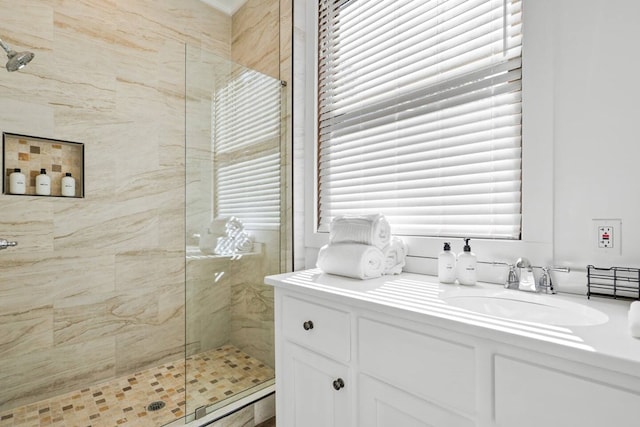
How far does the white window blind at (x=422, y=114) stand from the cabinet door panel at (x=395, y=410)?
2.23ft

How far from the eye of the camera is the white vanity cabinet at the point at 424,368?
0.63 m

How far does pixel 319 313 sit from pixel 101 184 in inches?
66.5

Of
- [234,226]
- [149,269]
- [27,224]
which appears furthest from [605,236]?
[27,224]

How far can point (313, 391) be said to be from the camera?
1.19m

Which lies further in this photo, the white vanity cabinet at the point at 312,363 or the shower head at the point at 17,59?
the shower head at the point at 17,59

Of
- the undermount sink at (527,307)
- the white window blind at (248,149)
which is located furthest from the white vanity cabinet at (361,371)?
the white window blind at (248,149)

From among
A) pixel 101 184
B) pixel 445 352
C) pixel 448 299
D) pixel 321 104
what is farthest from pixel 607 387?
pixel 101 184

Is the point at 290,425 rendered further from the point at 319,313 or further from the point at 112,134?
the point at 112,134

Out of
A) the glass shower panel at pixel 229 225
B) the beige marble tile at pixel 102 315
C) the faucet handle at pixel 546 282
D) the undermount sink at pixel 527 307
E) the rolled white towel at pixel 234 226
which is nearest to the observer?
the undermount sink at pixel 527 307

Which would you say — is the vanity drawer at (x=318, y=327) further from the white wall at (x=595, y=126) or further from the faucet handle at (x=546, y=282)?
the white wall at (x=595, y=126)

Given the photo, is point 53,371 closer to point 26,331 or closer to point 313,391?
point 26,331

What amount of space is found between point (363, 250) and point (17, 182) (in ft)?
6.09

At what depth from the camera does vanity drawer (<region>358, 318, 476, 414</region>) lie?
2.59ft

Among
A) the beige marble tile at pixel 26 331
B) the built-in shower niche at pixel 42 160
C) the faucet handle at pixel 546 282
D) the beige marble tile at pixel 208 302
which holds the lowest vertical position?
the beige marble tile at pixel 26 331
